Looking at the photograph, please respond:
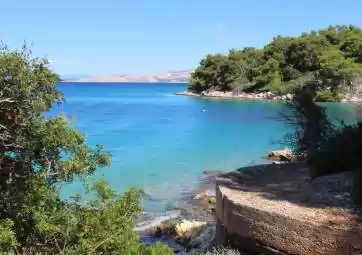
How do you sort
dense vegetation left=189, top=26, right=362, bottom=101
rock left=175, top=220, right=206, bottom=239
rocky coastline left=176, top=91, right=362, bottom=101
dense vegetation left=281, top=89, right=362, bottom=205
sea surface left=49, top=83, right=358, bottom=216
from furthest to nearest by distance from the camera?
rocky coastline left=176, top=91, right=362, bottom=101 → dense vegetation left=189, top=26, right=362, bottom=101 → sea surface left=49, top=83, right=358, bottom=216 → rock left=175, top=220, right=206, bottom=239 → dense vegetation left=281, top=89, right=362, bottom=205

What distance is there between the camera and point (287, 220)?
6875 mm

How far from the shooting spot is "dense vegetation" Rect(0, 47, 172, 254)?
5480 millimetres

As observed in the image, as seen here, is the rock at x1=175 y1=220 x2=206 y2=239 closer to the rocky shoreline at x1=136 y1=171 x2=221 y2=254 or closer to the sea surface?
the rocky shoreline at x1=136 y1=171 x2=221 y2=254

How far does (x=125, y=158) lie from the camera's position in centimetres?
2427

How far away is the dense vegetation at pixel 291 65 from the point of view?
170 ft

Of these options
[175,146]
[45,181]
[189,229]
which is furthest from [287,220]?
[175,146]

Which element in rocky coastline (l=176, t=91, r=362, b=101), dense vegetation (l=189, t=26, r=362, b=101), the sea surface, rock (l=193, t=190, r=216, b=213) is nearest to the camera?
rock (l=193, t=190, r=216, b=213)

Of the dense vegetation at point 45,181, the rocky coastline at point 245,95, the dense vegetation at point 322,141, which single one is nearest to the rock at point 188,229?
the dense vegetation at point 322,141

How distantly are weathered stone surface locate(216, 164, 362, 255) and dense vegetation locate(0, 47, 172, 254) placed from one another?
6.07 ft

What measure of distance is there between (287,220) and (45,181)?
3388 mm

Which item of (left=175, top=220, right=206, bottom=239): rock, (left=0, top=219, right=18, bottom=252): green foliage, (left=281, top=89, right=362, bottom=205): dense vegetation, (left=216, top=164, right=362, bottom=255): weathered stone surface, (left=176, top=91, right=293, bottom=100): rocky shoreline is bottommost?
(left=175, top=220, right=206, bottom=239): rock

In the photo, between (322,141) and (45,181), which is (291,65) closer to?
(322,141)

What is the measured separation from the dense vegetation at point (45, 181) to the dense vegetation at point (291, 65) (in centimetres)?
4326

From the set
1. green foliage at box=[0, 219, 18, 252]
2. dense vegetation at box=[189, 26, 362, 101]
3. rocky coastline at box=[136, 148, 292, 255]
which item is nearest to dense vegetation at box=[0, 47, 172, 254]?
green foliage at box=[0, 219, 18, 252]
